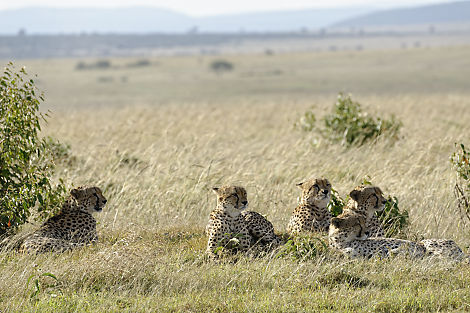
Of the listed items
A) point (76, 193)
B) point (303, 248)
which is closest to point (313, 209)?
point (303, 248)

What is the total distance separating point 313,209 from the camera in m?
6.39

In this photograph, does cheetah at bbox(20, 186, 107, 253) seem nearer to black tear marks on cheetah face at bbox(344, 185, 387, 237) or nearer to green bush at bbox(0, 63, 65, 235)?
green bush at bbox(0, 63, 65, 235)

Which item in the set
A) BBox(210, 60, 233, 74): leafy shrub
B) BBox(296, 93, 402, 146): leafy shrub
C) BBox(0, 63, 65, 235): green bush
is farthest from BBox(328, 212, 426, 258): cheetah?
BBox(210, 60, 233, 74): leafy shrub

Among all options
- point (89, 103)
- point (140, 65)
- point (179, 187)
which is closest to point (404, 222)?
point (179, 187)

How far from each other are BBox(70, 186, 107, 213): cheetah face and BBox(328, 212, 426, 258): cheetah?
6.88 ft

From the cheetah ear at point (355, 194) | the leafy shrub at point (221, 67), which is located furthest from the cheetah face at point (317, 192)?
the leafy shrub at point (221, 67)

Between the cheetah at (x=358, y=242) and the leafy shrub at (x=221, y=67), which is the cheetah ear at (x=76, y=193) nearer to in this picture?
the cheetah at (x=358, y=242)

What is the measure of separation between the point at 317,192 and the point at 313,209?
0.18 metres

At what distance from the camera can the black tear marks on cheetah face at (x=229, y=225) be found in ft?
18.9

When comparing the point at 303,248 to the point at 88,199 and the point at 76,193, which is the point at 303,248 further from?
the point at 76,193

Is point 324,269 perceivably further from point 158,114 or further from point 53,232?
point 158,114

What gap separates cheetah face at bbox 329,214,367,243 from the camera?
584 cm

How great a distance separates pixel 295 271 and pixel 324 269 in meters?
0.22

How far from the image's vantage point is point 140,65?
Answer: 248 ft
